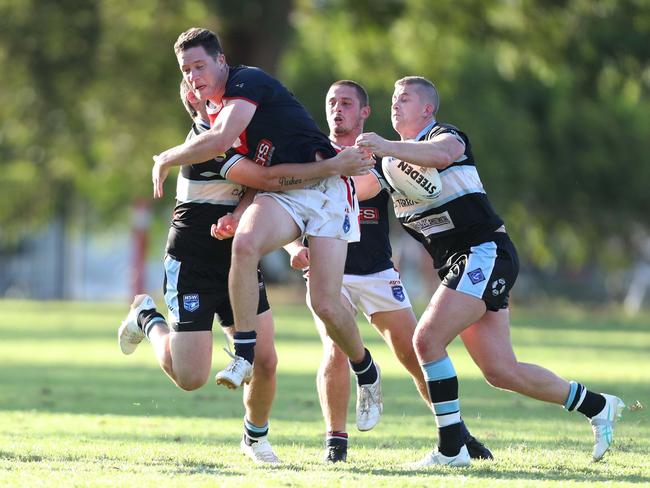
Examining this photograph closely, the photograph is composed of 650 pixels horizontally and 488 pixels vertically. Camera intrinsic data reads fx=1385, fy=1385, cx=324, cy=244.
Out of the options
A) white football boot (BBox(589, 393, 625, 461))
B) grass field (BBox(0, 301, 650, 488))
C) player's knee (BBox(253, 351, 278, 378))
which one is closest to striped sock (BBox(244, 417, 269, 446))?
grass field (BBox(0, 301, 650, 488))

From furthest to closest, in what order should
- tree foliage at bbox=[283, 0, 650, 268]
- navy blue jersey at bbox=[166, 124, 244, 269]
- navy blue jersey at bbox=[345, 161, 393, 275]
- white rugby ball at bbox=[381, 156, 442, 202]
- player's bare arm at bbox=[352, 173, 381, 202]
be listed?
tree foliage at bbox=[283, 0, 650, 268]
navy blue jersey at bbox=[345, 161, 393, 275]
player's bare arm at bbox=[352, 173, 381, 202]
navy blue jersey at bbox=[166, 124, 244, 269]
white rugby ball at bbox=[381, 156, 442, 202]

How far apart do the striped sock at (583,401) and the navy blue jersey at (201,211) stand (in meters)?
2.37

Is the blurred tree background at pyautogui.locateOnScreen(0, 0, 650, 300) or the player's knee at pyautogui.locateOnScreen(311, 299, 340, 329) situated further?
the blurred tree background at pyautogui.locateOnScreen(0, 0, 650, 300)

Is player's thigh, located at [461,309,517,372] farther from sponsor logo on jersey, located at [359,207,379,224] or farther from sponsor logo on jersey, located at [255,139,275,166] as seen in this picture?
sponsor logo on jersey, located at [255,139,275,166]

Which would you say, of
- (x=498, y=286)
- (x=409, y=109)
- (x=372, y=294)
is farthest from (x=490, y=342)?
(x=409, y=109)

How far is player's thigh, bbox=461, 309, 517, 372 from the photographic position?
8711 millimetres

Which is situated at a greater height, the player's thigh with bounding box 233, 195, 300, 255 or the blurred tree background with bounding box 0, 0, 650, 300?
the blurred tree background with bounding box 0, 0, 650, 300

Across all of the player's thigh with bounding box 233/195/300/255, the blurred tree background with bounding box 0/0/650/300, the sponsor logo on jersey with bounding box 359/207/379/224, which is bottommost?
the player's thigh with bounding box 233/195/300/255

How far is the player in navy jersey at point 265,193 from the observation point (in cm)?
835

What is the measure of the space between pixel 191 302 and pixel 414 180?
166cm

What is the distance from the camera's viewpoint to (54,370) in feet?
59.2

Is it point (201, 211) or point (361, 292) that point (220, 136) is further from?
point (361, 292)

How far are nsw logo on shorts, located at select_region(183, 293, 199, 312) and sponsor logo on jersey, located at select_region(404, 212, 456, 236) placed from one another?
1.48 metres

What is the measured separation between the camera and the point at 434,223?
Answer: 883 cm
